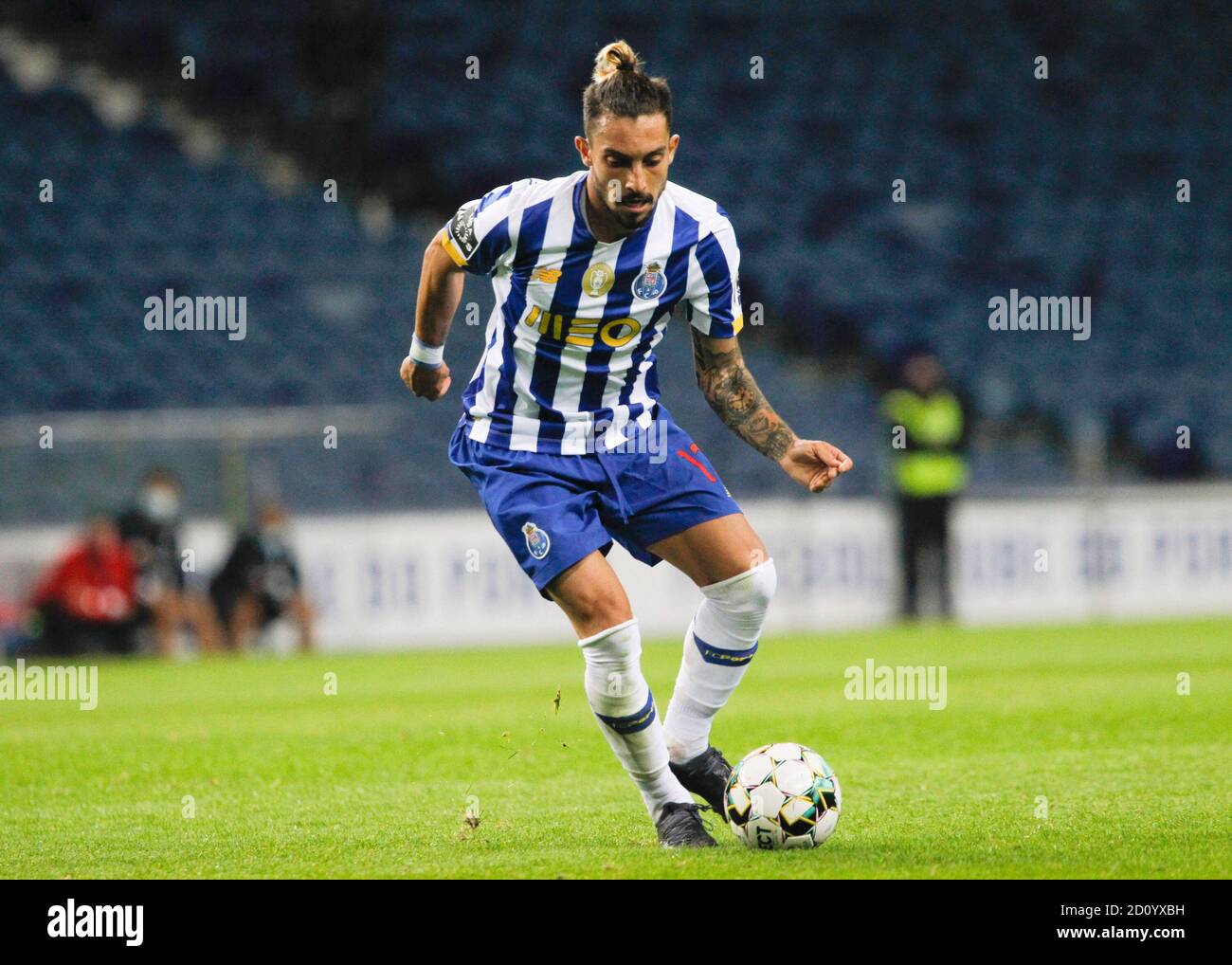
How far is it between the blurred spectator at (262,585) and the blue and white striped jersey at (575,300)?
971 cm

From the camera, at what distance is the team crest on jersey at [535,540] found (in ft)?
17.1

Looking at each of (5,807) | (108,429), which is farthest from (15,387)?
(5,807)


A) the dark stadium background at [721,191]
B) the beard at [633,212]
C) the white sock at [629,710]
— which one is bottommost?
the white sock at [629,710]

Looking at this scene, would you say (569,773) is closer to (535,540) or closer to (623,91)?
(535,540)

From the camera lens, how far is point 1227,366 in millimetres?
19734

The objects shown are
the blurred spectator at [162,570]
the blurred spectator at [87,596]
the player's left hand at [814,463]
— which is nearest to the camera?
the player's left hand at [814,463]

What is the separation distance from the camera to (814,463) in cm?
541

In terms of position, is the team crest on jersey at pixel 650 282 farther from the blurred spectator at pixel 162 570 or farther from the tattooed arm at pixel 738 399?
the blurred spectator at pixel 162 570

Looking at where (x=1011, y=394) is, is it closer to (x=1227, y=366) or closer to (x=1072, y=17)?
(x=1227, y=366)

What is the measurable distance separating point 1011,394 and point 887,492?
12.0 feet

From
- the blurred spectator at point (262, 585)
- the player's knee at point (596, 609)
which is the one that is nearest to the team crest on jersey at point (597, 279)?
the player's knee at point (596, 609)

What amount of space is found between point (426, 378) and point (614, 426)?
2.25ft

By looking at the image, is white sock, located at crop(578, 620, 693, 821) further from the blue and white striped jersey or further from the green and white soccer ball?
the blue and white striped jersey

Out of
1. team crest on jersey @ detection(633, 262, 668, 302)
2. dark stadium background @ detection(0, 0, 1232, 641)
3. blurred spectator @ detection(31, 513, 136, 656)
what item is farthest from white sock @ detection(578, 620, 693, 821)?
dark stadium background @ detection(0, 0, 1232, 641)
